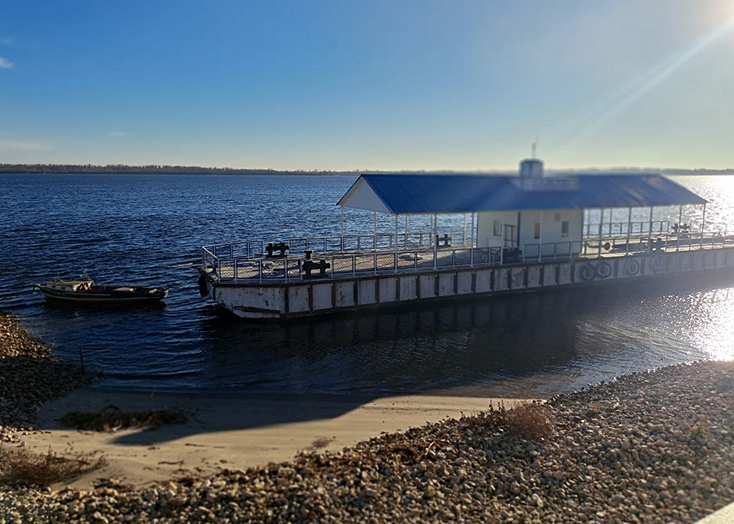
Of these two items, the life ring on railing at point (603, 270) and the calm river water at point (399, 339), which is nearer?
the calm river water at point (399, 339)

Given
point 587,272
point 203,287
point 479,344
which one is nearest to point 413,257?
point 479,344

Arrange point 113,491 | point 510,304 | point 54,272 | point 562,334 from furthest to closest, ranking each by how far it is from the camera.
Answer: point 54,272 → point 510,304 → point 562,334 → point 113,491

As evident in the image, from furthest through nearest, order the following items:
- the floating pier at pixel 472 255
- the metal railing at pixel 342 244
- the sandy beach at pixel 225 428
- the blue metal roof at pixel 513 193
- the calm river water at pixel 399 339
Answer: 1. the metal railing at pixel 342 244
2. the blue metal roof at pixel 513 193
3. the floating pier at pixel 472 255
4. the calm river water at pixel 399 339
5. the sandy beach at pixel 225 428

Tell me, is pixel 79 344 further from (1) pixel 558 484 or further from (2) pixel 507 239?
(2) pixel 507 239

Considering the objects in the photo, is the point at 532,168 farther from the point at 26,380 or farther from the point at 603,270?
the point at 26,380

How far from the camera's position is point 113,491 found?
9.58 meters

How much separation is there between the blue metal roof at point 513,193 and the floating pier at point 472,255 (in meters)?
0.07

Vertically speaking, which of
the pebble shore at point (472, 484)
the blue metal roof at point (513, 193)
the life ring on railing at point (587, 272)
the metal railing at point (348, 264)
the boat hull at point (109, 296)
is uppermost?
the blue metal roof at point (513, 193)

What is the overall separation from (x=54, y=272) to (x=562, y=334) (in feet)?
99.6

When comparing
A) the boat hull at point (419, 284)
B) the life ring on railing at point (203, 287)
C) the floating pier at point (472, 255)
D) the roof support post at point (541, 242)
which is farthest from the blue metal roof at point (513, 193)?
the life ring on railing at point (203, 287)

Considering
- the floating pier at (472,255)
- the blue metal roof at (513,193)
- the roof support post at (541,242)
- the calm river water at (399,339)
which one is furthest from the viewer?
the roof support post at (541,242)

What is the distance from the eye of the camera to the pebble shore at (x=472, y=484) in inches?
343

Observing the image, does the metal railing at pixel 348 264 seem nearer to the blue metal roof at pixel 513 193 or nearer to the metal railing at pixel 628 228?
the blue metal roof at pixel 513 193

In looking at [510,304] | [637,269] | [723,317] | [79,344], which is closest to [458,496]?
[79,344]
